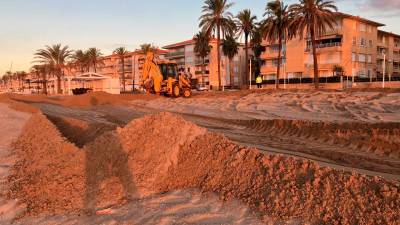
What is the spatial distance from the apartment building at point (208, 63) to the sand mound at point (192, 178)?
73452 millimetres

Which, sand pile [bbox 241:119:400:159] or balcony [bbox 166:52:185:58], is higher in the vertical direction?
balcony [bbox 166:52:185:58]

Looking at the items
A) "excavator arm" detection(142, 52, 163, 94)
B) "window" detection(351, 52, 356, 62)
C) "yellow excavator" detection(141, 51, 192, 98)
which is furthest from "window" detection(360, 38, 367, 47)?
"excavator arm" detection(142, 52, 163, 94)

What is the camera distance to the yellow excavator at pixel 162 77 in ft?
103

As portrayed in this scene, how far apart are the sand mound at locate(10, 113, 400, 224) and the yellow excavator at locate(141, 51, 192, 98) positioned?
22.0 m

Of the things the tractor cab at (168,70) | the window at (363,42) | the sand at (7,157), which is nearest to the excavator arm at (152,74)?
the tractor cab at (168,70)

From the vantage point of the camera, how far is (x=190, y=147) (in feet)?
25.8

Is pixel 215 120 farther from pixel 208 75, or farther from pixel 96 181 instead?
pixel 208 75

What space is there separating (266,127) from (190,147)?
819cm

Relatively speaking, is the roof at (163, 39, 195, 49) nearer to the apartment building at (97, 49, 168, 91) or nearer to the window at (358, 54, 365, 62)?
the apartment building at (97, 49, 168, 91)

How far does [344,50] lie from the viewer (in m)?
61.7

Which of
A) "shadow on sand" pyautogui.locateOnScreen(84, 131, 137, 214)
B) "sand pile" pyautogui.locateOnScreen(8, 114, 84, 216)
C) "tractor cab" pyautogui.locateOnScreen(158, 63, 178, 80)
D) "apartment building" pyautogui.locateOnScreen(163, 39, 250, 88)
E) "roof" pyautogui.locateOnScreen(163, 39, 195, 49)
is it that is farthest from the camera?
"roof" pyautogui.locateOnScreen(163, 39, 195, 49)

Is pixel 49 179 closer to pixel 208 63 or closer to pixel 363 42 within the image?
pixel 363 42

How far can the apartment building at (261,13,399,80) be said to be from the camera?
203 ft

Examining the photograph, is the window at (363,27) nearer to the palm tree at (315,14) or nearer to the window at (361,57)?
the window at (361,57)
